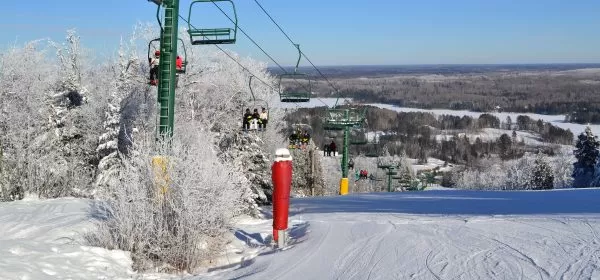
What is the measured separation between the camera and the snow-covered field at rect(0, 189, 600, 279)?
5410mm

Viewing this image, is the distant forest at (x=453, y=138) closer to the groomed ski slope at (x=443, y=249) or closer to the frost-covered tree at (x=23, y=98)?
the frost-covered tree at (x=23, y=98)

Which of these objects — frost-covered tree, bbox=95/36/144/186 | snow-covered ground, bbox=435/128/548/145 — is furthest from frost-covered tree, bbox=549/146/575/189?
frost-covered tree, bbox=95/36/144/186

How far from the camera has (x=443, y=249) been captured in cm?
616

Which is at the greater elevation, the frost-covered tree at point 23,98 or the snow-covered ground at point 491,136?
the frost-covered tree at point 23,98

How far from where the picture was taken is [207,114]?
3816 centimetres

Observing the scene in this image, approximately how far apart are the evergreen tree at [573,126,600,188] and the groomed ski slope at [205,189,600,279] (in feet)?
181

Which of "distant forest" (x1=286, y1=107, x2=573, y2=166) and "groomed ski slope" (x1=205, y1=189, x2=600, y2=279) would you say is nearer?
"groomed ski slope" (x1=205, y1=189, x2=600, y2=279)

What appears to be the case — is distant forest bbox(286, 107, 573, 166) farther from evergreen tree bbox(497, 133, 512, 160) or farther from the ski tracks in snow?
the ski tracks in snow

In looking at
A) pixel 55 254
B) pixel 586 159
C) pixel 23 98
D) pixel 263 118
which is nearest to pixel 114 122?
pixel 23 98

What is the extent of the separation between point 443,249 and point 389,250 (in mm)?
590

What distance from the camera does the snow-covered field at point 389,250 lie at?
5410 mm

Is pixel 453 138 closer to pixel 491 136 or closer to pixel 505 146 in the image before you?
pixel 491 136

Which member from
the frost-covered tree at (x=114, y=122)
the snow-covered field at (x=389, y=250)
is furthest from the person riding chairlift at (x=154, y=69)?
the frost-covered tree at (x=114, y=122)

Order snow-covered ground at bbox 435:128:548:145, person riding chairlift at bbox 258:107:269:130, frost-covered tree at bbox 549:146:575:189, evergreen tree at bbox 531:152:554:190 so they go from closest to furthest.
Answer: person riding chairlift at bbox 258:107:269:130 → evergreen tree at bbox 531:152:554:190 → frost-covered tree at bbox 549:146:575:189 → snow-covered ground at bbox 435:128:548:145
